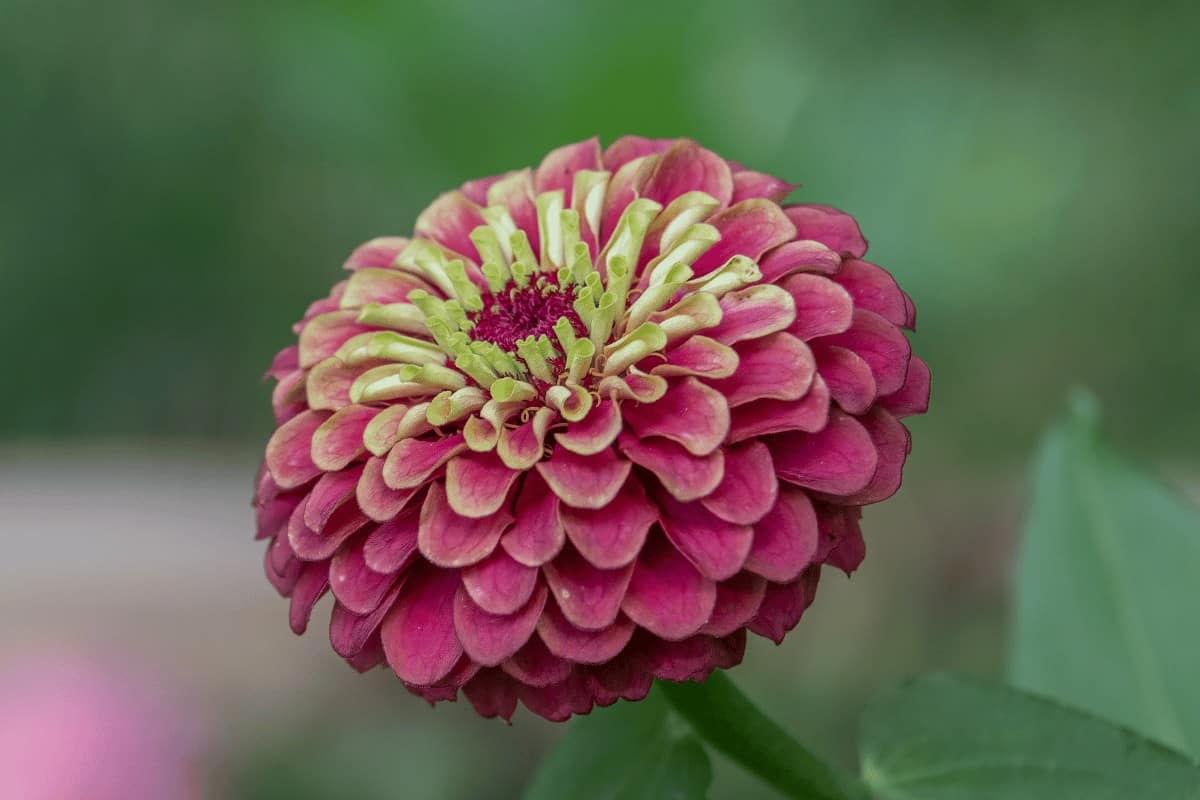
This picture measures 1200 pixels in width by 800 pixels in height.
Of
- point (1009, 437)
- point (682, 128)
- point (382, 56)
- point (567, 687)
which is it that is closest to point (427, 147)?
point (382, 56)

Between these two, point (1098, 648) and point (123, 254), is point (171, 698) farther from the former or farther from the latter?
point (123, 254)

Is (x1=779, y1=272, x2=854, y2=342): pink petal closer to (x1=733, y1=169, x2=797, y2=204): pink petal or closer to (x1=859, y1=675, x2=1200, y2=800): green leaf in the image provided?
(x1=733, y1=169, x2=797, y2=204): pink petal

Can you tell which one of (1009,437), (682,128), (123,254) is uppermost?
(682,128)

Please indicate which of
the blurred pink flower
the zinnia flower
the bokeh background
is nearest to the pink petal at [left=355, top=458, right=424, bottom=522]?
the zinnia flower

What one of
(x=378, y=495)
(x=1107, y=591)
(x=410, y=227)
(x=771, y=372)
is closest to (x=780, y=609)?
(x=771, y=372)

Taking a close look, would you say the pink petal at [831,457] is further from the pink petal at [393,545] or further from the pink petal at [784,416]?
the pink petal at [393,545]

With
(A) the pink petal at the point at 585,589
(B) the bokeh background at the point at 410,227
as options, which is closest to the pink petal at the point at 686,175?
(A) the pink petal at the point at 585,589
